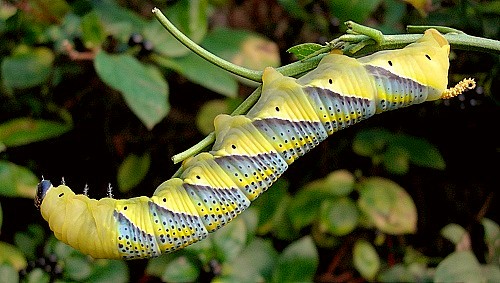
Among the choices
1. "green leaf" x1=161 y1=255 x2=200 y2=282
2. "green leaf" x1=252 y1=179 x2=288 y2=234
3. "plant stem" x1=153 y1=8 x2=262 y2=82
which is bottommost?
"green leaf" x1=252 y1=179 x2=288 y2=234

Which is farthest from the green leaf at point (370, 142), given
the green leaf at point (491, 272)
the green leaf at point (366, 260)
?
the green leaf at point (491, 272)

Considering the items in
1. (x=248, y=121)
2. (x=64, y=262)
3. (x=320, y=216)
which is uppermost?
(x=248, y=121)

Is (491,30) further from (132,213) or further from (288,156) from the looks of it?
(132,213)

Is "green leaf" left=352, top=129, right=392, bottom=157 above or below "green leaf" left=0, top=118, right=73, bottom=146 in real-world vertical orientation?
below

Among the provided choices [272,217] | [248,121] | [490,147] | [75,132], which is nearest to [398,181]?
[490,147]

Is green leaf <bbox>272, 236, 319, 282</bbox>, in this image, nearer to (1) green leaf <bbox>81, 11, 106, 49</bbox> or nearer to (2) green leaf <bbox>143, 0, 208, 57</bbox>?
(2) green leaf <bbox>143, 0, 208, 57</bbox>

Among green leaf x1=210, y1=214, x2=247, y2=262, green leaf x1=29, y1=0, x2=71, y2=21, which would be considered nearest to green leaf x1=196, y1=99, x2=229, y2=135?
green leaf x1=210, y1=214, x2=247, y2=262

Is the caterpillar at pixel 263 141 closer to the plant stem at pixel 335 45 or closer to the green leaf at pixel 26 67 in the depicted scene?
the plant stem at pixel 335 45
